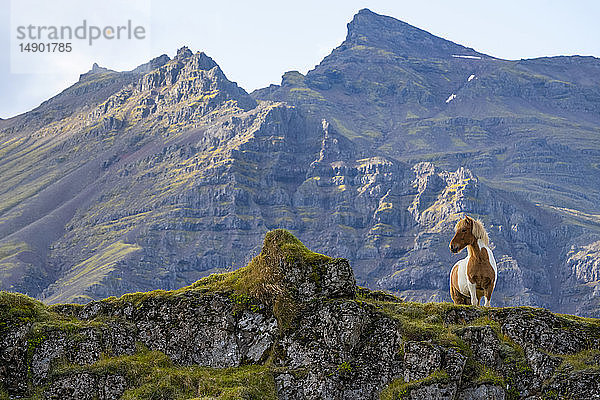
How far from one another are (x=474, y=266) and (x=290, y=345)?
726 cm

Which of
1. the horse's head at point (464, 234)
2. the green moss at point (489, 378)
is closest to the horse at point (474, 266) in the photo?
the horse's head at point (464, 234)

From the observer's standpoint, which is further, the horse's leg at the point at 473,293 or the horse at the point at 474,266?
the horse at the point at 474,266

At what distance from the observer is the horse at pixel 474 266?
21406 mm

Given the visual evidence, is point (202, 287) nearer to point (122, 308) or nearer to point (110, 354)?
point (122, 308)

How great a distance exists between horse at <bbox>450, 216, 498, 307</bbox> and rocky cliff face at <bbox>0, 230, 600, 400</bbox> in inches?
84.1

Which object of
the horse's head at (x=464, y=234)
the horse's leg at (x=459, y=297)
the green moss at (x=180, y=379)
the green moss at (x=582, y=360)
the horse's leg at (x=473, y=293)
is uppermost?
the horse's head at (x=464, y=234)

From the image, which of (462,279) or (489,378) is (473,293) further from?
(489,378)

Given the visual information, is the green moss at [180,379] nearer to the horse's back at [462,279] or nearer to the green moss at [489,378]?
the green moss at [489,378]

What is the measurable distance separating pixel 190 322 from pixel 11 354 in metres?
5.12

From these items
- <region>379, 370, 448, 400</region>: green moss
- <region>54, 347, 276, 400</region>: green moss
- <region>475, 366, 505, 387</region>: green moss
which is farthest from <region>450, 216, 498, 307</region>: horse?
<region>54, 347, 276, 400</region>: green moss

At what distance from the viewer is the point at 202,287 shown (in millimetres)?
21094

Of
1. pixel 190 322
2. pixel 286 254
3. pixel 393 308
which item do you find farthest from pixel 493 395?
pixel 190 322

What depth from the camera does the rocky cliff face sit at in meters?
17.1

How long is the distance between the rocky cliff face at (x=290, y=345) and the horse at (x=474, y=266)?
2.14 meters
